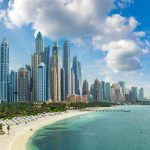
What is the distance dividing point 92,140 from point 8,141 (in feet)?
57.0

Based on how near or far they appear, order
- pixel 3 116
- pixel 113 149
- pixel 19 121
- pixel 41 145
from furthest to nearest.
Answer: pixel 3 116 → pixel 19 121 → pixel 41 145 → pixel 113 149

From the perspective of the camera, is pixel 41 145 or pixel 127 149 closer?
pixel 127 149

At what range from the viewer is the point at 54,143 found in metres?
59.4

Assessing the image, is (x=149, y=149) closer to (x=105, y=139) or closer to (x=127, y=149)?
(x=127, y=149)

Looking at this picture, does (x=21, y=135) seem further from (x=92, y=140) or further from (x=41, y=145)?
(x=92, y=140)

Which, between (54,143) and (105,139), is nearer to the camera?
(54,143)

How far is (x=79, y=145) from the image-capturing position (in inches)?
2253

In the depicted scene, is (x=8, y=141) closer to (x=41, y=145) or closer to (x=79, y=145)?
(x=41, y=145)

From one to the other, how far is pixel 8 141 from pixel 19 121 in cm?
3517

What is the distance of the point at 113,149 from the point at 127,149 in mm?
2395

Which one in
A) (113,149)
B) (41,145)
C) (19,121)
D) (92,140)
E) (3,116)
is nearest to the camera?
(113,149)

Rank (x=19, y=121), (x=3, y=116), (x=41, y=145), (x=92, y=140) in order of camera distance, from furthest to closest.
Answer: (x=3, y=116) → (x=19, y=121) → (x=92, y=140) → (x=41, y=145)

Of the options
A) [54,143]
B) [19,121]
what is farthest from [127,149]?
[19,121]

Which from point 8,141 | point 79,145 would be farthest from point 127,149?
point 8,141
